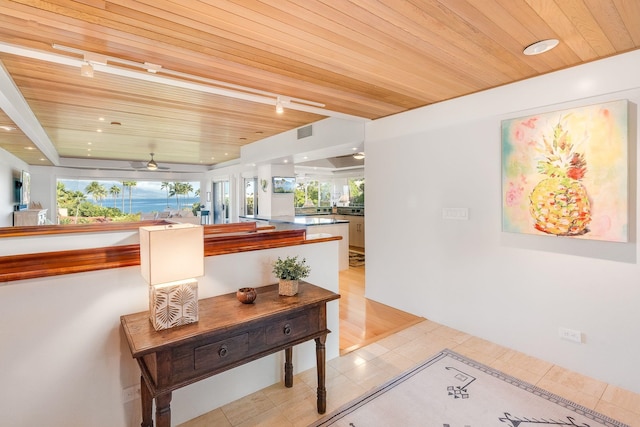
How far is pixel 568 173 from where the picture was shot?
2.42 metres

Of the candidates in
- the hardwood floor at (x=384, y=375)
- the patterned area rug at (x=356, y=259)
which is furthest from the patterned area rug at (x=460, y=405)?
the patterned area rug at (x=356, y=259)

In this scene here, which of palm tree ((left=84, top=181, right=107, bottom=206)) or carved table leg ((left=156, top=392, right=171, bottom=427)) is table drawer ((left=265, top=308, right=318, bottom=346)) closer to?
carved table leg ((left=156, top=392, right=171, bottom=427))

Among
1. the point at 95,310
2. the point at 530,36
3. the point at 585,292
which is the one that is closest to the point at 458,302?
the point at 585,292

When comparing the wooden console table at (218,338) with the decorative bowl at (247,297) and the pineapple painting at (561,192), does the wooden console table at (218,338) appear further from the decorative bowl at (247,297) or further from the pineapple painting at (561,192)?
the pineapple painting at (561,192)

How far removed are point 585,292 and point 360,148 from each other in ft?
9.97

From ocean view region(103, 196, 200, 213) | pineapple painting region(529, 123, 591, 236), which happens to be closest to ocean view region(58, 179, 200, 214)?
ocean view region(103, 196, 200, 213)

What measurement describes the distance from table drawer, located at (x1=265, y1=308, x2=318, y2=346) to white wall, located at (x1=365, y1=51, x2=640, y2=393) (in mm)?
1937

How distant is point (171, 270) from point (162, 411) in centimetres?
65

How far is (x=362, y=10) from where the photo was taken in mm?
1640

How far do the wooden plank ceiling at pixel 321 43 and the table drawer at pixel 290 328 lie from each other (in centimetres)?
174

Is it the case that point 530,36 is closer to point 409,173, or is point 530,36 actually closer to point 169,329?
point 409,173

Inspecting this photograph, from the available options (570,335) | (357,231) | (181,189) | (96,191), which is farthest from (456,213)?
(96,191)

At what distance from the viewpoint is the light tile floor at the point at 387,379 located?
78.8 inches

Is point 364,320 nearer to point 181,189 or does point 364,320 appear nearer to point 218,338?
point 218,338
